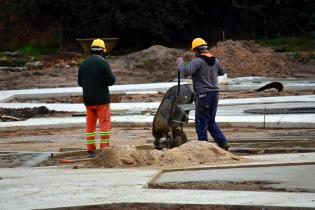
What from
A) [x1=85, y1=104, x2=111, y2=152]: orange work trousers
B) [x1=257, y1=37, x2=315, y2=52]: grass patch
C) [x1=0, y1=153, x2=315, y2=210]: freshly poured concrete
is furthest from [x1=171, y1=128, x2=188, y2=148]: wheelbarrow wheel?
[x1=257, y1=37, x2=315, y2=52]: grass patch

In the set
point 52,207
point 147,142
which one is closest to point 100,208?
point 52,207

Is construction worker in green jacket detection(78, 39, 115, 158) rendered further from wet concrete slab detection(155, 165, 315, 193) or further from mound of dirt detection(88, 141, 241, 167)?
wet concrete slab detection(155, 165, 315, 193)

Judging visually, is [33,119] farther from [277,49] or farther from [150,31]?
[150,31]

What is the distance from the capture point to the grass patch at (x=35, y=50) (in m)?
43.6

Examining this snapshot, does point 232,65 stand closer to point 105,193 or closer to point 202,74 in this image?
point 202,74

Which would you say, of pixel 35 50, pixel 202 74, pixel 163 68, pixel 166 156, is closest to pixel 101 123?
pixel 202 74

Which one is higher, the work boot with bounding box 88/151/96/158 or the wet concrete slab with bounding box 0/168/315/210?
the wet concrete slab with bounding box 0/168/315/210

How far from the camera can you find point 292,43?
40438 mm

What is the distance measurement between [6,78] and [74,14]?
12392 mm

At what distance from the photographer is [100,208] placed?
27.7 ft

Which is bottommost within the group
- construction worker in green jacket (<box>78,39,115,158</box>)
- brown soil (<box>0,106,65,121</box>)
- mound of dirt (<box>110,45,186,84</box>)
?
mound of dirt (<box>110,45,186,84</box>)

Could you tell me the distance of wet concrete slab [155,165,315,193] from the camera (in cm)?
924

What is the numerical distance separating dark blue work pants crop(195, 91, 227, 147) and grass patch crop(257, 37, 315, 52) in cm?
2544

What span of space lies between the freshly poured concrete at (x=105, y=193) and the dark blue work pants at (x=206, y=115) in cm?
215
